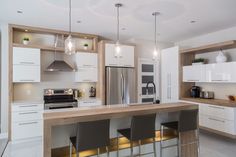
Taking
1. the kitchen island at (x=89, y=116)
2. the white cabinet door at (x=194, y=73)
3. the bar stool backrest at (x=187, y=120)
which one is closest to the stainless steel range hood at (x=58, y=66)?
the kitchen island at (x=89, y=116)

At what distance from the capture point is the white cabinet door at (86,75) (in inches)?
185

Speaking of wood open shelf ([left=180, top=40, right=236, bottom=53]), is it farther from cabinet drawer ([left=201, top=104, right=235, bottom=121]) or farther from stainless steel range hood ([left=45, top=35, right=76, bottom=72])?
stainless steel range hood ([left=45, top=35, right=76, bottom=72])

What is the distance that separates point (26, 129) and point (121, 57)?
10.3 feet

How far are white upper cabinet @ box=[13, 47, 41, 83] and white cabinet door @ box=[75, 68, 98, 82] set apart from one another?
1.02 m

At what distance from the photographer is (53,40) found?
15.3 ft

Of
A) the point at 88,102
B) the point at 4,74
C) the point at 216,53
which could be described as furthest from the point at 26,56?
the point at 216,53

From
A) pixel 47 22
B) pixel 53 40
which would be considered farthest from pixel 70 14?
pixel 53 40

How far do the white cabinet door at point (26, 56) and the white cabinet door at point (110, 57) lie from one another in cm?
183

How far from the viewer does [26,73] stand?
407 cm

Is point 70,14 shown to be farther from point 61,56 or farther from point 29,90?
point 29,90

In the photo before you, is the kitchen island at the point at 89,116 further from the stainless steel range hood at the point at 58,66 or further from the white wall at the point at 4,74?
the white wall at the point at 4,74

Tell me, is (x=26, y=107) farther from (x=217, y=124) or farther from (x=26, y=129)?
(x=217, y=124)

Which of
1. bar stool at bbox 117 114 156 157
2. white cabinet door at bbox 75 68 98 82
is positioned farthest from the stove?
bar stool at bbox 117 114 156 157

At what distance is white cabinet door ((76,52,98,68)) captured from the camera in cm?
468
